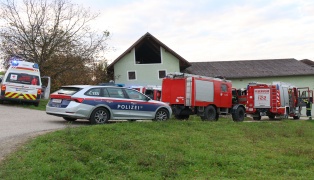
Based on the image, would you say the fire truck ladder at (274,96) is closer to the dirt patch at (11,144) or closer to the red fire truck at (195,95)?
the red fire truck at (195,95)

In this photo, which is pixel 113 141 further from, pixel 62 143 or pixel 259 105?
pixel 259 105

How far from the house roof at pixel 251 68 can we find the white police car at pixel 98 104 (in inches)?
1142

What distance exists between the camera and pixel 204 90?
59.2 ft

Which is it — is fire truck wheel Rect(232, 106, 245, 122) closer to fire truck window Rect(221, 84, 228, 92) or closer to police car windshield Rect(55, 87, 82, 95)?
fire truck window Rect(221, 84, 228, 92)

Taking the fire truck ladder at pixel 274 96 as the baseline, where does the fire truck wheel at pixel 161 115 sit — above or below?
below

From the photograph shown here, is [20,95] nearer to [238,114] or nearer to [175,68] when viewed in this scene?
[238,114]

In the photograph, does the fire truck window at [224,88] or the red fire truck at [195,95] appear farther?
the fire truck window at [224,88]

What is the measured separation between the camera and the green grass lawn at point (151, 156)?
22.0ft

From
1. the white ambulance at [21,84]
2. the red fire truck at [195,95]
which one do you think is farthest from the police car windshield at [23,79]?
the red fire truck at [195,95]

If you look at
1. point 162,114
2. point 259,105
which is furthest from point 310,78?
point 162,114

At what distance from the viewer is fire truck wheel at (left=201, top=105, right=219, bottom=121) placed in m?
18.1

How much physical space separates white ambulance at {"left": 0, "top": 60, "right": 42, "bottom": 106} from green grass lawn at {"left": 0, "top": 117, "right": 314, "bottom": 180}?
1275 cm

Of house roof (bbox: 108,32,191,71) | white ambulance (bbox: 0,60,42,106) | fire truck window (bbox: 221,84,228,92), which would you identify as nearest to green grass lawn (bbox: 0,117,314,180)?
fire truck window (bbox: 221,84,228,92)

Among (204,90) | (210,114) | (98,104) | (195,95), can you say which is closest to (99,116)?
(98,104)
